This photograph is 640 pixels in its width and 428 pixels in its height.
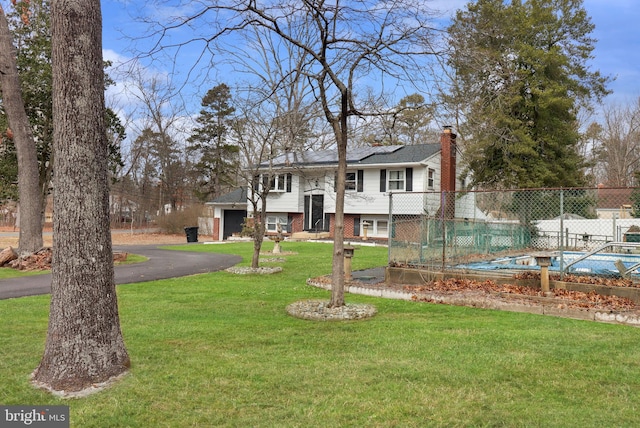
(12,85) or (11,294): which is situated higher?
(12,85)

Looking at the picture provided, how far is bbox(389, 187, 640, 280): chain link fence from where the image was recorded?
980 cm

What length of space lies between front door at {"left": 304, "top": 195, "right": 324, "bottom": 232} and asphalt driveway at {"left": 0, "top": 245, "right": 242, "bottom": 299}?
13045 mm

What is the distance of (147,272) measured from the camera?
12609mm

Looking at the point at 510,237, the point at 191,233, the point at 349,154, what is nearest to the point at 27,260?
the point at 510,237

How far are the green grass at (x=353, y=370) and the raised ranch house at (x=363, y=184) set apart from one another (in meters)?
18.5

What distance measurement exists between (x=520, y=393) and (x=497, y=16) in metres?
27.1

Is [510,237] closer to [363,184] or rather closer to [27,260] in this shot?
[363,184]

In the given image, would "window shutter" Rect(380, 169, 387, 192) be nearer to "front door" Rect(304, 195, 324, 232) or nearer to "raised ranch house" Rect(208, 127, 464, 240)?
"raised ranch house" Rect(208, 127, 464, 240)

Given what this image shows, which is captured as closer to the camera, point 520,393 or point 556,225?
point 520,393

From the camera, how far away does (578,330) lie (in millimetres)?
5918

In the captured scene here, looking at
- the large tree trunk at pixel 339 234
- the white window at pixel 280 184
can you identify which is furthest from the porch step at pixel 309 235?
the large tree trunk at pixel 339 234

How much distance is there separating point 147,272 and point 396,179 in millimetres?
17760

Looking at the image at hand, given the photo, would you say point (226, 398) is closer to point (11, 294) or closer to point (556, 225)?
point (11, 294)

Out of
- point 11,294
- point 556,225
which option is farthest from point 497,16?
point 11,294
